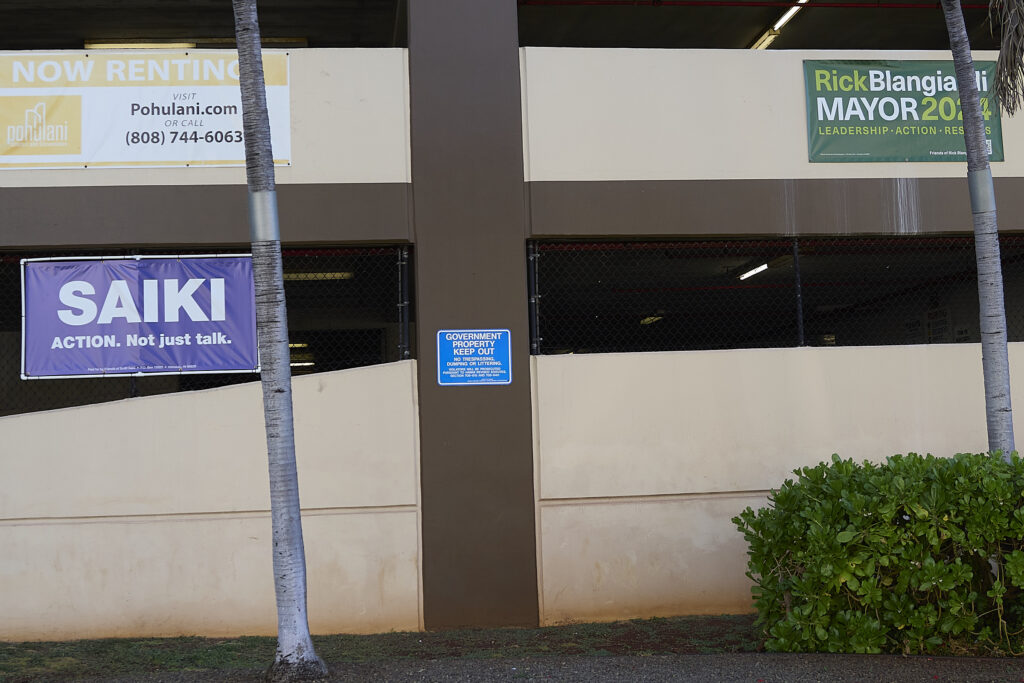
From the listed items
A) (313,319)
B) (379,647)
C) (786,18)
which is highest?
(786,18)

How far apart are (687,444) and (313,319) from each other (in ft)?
31.0

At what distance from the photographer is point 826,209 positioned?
8562mm

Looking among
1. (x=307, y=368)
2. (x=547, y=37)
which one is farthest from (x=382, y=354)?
(x=547, y=37)

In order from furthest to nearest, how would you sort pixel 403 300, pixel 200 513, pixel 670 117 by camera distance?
pixel 670 117, pixel 403 300, pixel 200 513

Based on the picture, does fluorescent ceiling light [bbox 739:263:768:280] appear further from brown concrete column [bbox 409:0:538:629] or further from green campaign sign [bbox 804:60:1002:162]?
brown concrete column [bbox 409:0:538:629]

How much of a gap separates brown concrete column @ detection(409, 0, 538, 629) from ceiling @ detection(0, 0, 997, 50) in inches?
117

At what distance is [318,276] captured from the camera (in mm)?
12188

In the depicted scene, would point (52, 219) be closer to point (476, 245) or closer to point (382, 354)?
point (476, 245)

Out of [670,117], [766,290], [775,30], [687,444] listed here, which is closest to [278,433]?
[687,444]

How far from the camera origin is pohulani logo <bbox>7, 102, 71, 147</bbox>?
8.10 m

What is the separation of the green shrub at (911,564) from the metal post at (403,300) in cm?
365

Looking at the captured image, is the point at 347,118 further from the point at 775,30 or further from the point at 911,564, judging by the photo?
the point at 775,30

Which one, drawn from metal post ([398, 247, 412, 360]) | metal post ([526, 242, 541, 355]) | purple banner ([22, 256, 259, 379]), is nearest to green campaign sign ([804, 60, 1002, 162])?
metal post ([526, 242, 541, 355])

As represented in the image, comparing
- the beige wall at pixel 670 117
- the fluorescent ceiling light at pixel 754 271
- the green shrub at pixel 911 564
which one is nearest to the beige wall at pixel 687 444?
the beige wall at pixel 670 117
